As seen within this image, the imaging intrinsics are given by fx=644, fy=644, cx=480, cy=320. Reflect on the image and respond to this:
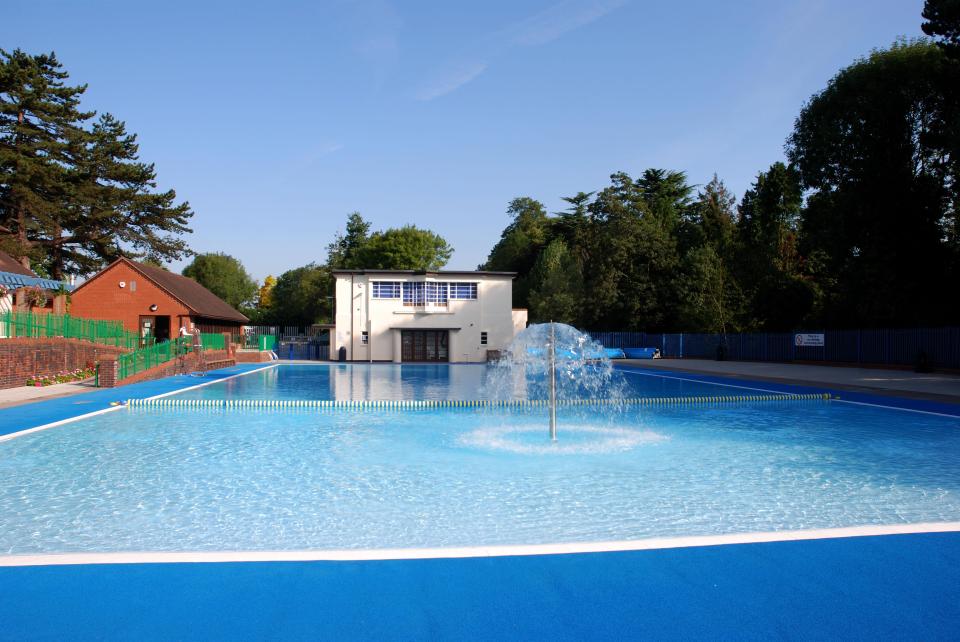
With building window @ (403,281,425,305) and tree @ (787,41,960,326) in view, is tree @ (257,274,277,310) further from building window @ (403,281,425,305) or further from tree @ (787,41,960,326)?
tree @ (787,41,960,326)

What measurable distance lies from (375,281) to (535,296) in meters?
16.9

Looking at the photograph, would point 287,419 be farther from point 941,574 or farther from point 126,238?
point 126,238

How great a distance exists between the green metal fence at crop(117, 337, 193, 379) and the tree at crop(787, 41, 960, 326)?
3383 cm

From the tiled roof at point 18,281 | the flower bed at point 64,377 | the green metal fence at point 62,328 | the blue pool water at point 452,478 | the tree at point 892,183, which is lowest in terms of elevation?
the blue pool water at point 452,478

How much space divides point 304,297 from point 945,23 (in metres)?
61.9

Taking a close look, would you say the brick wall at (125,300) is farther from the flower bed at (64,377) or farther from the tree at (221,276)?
the tree at (221,276)

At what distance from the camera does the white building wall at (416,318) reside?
43.9 metres

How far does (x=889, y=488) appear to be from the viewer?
8320 mm

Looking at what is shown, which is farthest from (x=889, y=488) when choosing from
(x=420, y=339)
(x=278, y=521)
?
(x=420, y=339)

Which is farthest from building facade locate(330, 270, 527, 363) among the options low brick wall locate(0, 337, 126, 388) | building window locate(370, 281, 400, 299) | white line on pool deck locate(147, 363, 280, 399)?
low brick wall locate(0, 337, 126, 388)

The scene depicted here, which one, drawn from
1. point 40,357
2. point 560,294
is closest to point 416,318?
point 560,294

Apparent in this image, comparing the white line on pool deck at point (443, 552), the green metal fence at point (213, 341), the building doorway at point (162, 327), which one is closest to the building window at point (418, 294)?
the green metal fence at point (213, 341)

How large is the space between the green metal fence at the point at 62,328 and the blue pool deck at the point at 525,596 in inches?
764

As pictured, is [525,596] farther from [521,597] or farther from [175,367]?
[175,367]
